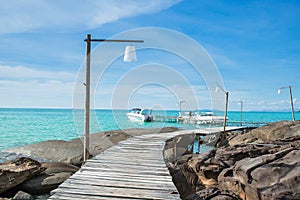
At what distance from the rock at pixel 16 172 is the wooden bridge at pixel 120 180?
7.88 ft

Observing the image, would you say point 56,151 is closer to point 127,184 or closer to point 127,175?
point 127,175

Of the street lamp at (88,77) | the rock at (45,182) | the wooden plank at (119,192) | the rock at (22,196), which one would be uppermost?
the street lamp at (88,77)

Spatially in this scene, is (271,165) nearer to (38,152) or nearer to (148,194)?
(148,194)

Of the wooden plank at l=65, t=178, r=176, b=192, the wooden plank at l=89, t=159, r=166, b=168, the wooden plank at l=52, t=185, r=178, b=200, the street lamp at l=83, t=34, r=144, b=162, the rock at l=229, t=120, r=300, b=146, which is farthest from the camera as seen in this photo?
the rock at l=229, t=120, r=300, b=146

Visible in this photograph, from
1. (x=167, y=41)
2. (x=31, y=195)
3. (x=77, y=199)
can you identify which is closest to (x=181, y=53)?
(x=167, y=41)

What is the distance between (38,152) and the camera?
15.9 m

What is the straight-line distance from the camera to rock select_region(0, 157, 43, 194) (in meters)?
7.99

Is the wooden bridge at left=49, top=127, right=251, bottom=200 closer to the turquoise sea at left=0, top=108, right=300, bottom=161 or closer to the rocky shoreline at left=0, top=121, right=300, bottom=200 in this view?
the rocky shoreline at left=0, top=121, right=300, bottom=200

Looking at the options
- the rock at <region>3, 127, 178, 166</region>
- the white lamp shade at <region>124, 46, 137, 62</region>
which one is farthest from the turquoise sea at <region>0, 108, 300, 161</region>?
the white lamp shade at <region>124, 46, 137, 62</region>

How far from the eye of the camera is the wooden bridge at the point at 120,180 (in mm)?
4844

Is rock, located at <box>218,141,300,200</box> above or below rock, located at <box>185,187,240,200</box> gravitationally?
above

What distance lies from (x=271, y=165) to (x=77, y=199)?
4.59 meters

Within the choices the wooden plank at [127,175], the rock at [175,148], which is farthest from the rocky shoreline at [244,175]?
the rock at [175,148]

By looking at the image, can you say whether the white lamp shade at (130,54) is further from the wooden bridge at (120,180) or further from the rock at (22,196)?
the rock at (22,196)
